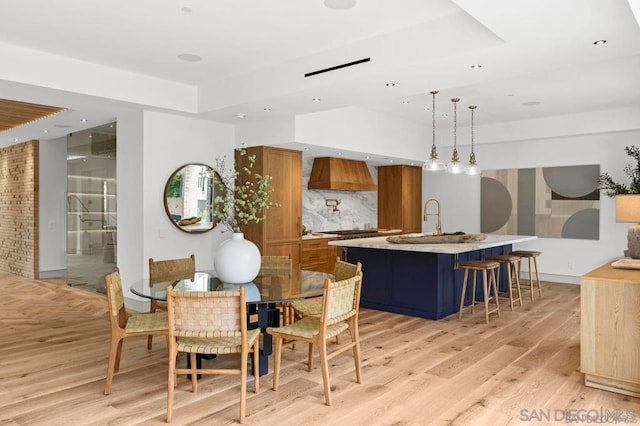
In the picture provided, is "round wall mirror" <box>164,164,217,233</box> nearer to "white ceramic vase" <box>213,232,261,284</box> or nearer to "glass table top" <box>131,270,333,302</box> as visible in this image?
"glass table top" <box>131,270,333,302</box>

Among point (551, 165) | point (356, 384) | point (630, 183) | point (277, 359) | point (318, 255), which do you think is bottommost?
point (356, 384)

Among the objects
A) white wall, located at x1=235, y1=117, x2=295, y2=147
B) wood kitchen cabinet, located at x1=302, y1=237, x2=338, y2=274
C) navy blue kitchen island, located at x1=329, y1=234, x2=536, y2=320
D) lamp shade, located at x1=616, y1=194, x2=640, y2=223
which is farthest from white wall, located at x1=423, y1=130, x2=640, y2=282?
white wall, located at x1=235, y1=117, x2=295, y2=147

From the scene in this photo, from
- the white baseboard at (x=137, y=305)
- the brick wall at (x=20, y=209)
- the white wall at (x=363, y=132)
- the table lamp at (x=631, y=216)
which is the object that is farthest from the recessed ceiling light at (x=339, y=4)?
the brick wall at (x=20, y=209)

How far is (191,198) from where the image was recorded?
20.6 ft

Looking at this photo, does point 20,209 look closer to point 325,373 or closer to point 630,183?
point 325,373

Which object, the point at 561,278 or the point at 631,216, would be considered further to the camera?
the point at 561,278

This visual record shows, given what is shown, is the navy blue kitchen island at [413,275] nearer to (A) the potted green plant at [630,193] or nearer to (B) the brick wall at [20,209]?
(A) the potted green plant at [630,193]

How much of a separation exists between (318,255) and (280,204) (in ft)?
4.41

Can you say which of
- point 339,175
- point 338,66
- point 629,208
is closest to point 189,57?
point 338,66

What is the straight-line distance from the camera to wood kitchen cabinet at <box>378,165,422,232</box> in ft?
30.3

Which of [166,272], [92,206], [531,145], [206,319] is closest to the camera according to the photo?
[206,319]

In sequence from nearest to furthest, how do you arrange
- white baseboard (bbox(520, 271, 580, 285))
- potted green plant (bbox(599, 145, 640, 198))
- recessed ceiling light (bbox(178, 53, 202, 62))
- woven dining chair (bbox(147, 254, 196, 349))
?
woven dining chair (bbox(147, 254, 196, 349))
recessed ceiling light (bbox(178, 53, 202, 62))
potted green plant (bbox(599, 145, 640, 198))
white baseboard (bbox(520, 271, 580, 285))

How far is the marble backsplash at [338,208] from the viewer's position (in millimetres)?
8352

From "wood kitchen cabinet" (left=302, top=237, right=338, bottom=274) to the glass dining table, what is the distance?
9.78 ft
